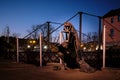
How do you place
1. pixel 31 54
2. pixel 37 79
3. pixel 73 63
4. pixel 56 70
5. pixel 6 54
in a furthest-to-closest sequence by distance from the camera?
pixel 6 54 < pixel 31 54 < pixel 73 63 < pixel 56 70 < pixel 37 79

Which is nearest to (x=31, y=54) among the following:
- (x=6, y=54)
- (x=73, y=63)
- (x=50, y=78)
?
(x=6, y=54)

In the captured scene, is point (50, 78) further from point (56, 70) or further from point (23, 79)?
point (56, 70)

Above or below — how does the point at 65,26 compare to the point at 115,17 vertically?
below

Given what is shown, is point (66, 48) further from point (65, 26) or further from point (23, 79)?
point (23, 79)

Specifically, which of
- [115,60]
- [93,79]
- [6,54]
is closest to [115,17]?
[115,60]

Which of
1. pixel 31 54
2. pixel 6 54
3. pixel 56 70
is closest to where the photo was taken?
pixel 56 70

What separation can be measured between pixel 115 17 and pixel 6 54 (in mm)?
27997

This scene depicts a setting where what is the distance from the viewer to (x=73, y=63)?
50.9ft

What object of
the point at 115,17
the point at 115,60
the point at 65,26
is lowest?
the point at 115,60

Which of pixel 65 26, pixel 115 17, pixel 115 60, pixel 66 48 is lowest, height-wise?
pixel 115 60

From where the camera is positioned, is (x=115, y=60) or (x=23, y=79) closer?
(x=23, y=79)

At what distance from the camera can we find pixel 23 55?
80.8 ft

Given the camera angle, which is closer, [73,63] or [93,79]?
[93,79]

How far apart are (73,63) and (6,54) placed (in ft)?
55.6
